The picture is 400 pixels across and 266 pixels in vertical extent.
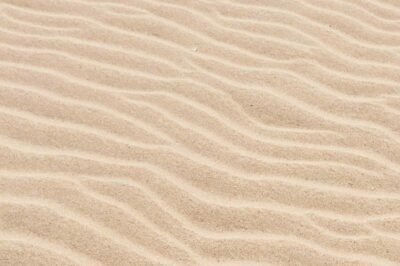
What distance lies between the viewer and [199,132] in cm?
358

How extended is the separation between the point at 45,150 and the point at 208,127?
0.89 m

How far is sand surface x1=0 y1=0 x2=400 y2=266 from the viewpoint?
3.07 meters

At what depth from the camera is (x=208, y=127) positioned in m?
3.63

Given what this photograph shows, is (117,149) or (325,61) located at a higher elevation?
(325,61)

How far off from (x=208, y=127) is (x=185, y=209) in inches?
23.9

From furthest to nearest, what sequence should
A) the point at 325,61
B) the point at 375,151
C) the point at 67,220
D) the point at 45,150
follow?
the point at 325,61 < the point at 375,151 < the point at 45,150 < the point at 67,220

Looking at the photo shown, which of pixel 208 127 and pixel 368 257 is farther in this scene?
pixel 208 127

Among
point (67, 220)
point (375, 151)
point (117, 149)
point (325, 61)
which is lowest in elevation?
point (67, 220)

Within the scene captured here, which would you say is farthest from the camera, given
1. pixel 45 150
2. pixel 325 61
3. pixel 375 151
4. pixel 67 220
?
pixel 325 61

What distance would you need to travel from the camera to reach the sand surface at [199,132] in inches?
121

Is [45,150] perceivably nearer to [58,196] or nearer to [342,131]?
[58,196]

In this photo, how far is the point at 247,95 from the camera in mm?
3828

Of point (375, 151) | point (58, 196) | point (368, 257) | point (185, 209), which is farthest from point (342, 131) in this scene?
point (58, 196)

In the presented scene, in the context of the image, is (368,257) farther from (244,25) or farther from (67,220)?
(244,25)
